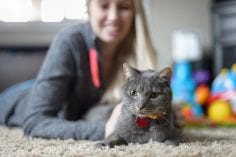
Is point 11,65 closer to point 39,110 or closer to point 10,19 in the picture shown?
point 10,19

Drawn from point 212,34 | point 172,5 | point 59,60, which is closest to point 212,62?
point 212,34

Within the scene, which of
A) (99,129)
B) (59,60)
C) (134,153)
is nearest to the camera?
(134,153)

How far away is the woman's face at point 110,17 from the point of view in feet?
5.10

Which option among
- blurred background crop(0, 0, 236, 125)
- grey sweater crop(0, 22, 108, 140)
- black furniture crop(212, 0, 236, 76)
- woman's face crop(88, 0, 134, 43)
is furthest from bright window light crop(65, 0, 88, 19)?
woman's face crop(88, 0, 134, 43)

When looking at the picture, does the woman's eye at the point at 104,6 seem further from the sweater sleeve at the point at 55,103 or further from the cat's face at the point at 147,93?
the cat's face at the point at 147,93

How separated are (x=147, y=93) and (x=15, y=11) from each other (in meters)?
2.45

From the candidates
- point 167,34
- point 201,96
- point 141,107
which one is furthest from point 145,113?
point 167,34

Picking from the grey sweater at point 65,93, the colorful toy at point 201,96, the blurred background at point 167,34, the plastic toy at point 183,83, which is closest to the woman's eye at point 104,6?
the grey sweater at point 65,93

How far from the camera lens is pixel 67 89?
1.58m

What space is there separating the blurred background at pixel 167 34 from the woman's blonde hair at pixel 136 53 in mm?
1223

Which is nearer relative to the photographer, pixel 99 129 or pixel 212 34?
pixel 99 129

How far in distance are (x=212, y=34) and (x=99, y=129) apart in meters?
2.38

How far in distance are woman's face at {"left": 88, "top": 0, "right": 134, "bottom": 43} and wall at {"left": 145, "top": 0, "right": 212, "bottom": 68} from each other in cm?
199

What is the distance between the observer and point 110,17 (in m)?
1.55
